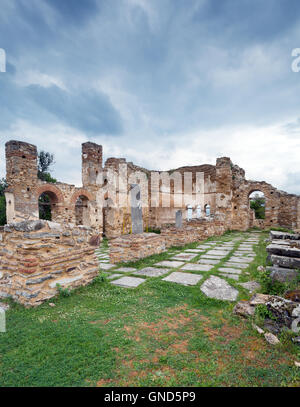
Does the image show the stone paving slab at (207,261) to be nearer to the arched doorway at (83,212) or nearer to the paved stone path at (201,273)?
the paved stone path at (201,273)

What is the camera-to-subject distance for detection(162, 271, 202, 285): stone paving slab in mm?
4250

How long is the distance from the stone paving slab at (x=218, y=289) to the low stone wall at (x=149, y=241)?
2.63 m

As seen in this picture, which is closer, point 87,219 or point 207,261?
point 207,261

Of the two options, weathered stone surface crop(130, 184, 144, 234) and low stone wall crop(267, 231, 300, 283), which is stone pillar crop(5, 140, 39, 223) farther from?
low stone wall crop(267, 231, 300, 283)

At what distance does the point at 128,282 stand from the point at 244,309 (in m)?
2.39

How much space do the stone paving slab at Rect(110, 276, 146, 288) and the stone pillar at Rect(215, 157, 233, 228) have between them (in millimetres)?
12649

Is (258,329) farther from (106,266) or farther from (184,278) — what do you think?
(106,266)

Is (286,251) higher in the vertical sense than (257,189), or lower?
lower

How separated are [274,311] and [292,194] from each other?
1549 cm

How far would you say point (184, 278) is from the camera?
4.51 meters

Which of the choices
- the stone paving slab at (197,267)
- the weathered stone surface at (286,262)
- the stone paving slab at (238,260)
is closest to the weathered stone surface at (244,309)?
the weathered stone surface at (286,262)

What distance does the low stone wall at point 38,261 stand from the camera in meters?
3.44

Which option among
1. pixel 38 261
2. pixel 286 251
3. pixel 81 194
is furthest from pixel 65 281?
pixel 81 194
